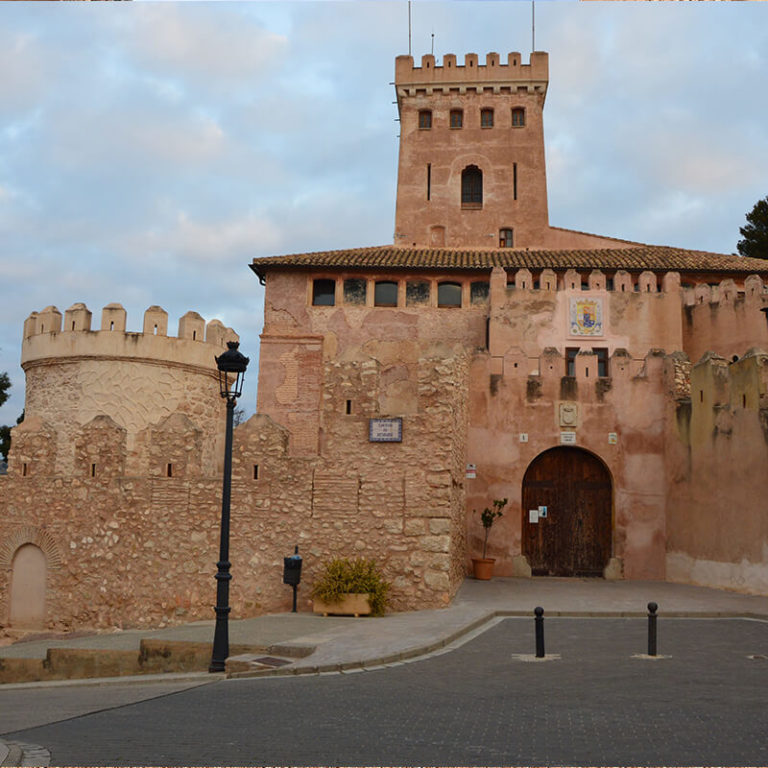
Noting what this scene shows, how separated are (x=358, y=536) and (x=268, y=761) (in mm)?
8953

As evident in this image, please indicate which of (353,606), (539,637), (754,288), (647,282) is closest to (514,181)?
(647,282)

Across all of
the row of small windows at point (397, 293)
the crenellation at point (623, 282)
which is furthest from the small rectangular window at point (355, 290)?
the crenellation at point (623, 282)

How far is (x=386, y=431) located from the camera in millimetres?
14992

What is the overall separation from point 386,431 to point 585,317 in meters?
11.5

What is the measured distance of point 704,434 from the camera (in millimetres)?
18266

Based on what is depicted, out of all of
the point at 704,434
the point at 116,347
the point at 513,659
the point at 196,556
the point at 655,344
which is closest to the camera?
the point at 513,659

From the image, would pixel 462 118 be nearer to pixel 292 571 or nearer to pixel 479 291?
pixel 479 291

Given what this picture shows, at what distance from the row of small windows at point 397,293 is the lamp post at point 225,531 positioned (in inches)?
648

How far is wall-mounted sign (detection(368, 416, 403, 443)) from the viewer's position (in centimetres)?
1495

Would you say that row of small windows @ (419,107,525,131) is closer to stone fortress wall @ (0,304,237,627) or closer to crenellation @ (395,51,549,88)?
crenellation @ (395,51,549,88)

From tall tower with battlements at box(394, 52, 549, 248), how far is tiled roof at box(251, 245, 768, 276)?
3.28 meters

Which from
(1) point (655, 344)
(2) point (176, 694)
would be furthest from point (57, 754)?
(1) point (655, 344)

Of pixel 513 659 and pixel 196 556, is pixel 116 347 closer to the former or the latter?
pixel 196 556

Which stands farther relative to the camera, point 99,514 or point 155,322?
point 155,322
